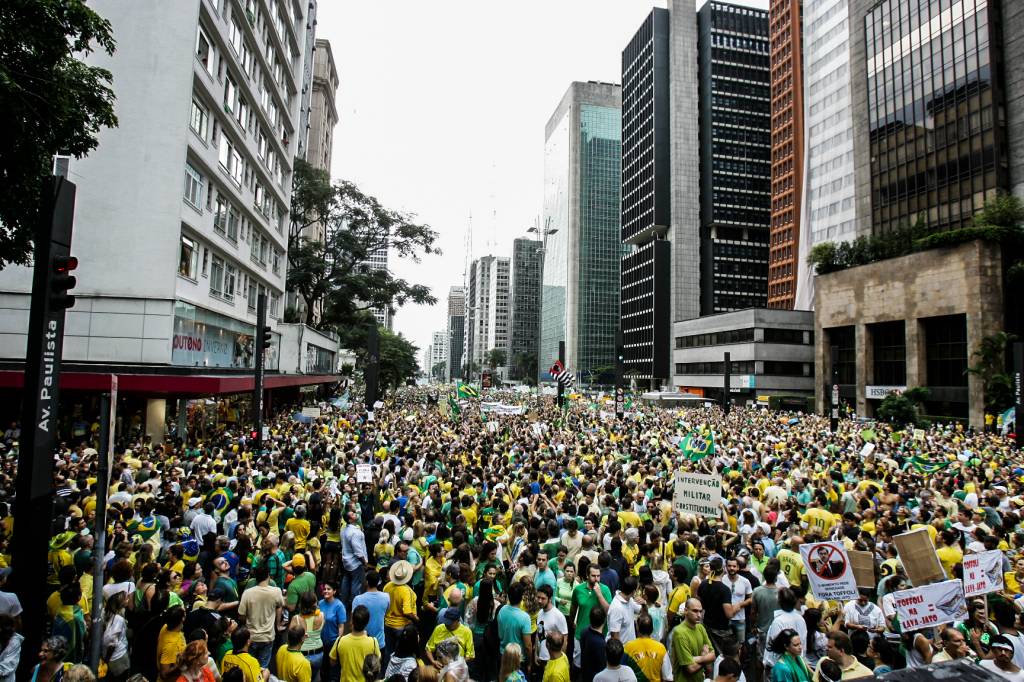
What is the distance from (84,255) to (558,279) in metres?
148

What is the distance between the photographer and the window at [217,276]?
1065 inches

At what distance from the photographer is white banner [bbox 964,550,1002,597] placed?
7223 mm

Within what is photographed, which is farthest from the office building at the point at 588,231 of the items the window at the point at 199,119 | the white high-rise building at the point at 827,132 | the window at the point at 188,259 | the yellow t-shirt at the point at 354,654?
the yellow t-shirt at the point at 354,654

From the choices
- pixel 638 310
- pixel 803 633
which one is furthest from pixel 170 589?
pixel 638 310

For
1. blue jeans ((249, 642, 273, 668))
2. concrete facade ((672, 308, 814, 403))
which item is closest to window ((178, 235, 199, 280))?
blue jeans ((249, 642, 273, 668))

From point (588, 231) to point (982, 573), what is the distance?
154788 millimetres

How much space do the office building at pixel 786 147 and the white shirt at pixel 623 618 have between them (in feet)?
321

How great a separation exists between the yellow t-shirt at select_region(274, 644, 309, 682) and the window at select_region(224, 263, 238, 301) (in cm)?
2692

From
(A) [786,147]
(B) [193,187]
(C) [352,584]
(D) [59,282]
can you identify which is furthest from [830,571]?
(A) [786,147]

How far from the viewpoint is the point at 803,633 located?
6.23 m

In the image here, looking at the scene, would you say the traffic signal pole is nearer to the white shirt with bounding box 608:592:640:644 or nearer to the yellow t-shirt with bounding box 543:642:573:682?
the yellow t-shirt with bounding box 543:642:573:682

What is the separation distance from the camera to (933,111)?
5738 cm

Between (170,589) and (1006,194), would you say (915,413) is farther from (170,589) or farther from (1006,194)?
(170,589)

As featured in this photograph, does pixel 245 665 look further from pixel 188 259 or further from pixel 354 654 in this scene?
pixel 188 259
